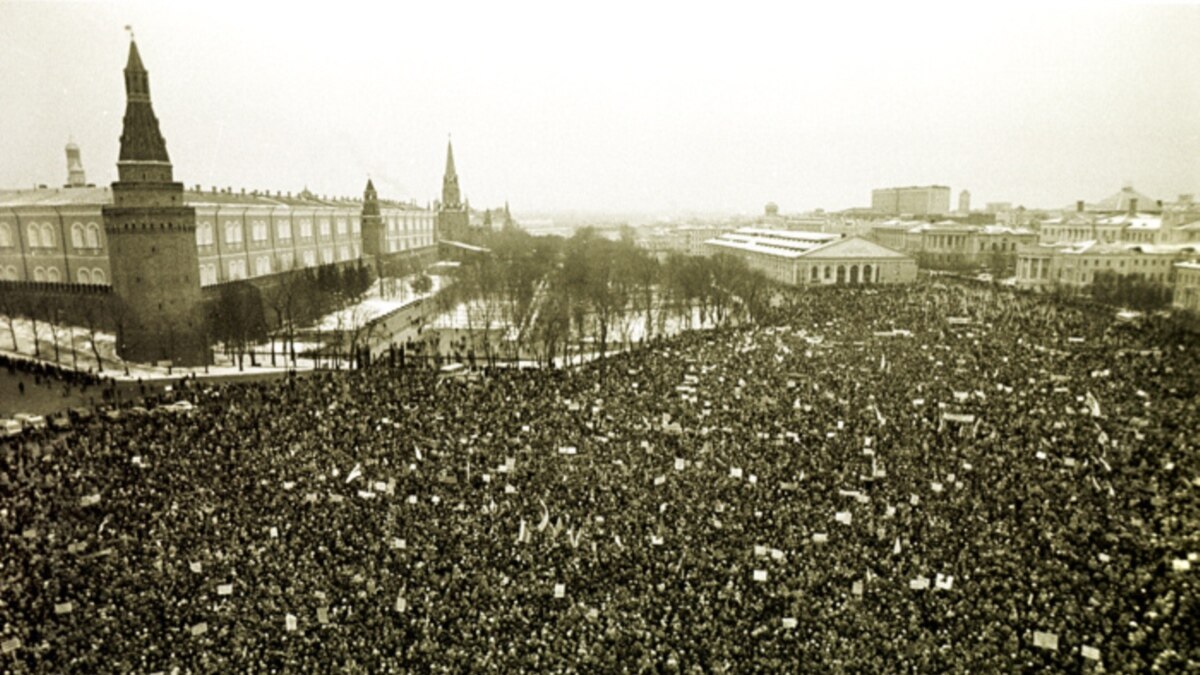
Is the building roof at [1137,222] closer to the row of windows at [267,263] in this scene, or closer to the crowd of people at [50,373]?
the row of windows at [267,263]

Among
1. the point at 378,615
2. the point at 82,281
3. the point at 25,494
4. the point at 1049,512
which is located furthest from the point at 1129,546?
the point at 82,281

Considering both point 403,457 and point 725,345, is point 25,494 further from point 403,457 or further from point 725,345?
point 725,345

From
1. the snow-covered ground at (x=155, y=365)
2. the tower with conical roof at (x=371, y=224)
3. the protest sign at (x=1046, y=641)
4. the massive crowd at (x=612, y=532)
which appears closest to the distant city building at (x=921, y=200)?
the tower with conical roof at (x=371, y=224)

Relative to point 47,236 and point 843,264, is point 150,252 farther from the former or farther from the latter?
point 843,264

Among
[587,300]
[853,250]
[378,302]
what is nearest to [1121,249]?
[853,250]

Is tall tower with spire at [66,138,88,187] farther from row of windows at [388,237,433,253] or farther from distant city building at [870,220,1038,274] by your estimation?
distant city building at [870,220,1038,274]

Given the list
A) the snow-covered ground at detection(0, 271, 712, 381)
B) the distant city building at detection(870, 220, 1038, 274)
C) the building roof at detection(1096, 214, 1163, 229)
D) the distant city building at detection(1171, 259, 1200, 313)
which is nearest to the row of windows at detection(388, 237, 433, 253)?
the snow-covered ground at detection(0, 271, 712, 381)

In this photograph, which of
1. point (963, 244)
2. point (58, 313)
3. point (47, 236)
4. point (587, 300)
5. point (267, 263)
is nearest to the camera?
point (58, 313)
